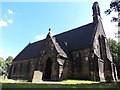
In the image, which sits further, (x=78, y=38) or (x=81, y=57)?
(x=78, y=38)

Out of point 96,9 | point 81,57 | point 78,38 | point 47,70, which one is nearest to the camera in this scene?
point 81,57

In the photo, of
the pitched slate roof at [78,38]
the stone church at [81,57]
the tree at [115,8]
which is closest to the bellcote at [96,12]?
the stone church at [81,57]

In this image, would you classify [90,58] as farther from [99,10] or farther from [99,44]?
[99,10]

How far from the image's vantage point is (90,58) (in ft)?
89.5

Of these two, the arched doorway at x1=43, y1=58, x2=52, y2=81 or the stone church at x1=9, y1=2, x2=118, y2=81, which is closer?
the stone church at x1=9, y1=2, x2=118, y2=81

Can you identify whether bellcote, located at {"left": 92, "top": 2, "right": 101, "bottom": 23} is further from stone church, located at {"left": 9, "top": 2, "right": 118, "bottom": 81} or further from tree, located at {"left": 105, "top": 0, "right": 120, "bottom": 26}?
tree, located at {"left": 105, "top": 0, "right": 120, "bottom": 26}

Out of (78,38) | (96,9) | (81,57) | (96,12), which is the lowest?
(81,57)

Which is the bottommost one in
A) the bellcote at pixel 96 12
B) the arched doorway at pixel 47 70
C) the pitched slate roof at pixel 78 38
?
the arched doorway at pixel 47 70

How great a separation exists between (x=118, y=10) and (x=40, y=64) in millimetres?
19626

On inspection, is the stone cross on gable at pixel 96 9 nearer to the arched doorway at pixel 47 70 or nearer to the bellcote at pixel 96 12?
the bellcote at pixel 96 12

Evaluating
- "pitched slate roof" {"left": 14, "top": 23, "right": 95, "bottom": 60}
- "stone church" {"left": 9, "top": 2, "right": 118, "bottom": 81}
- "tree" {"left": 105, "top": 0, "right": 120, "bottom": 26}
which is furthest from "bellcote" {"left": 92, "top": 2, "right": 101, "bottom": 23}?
"tree" {"left": 105, "top": 0, "right": 120, "bottom": 26}

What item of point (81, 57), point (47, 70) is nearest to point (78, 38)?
point (81, 57)

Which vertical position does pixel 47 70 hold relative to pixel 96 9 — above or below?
below

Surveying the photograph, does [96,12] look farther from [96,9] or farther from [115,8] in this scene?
[115,8]
